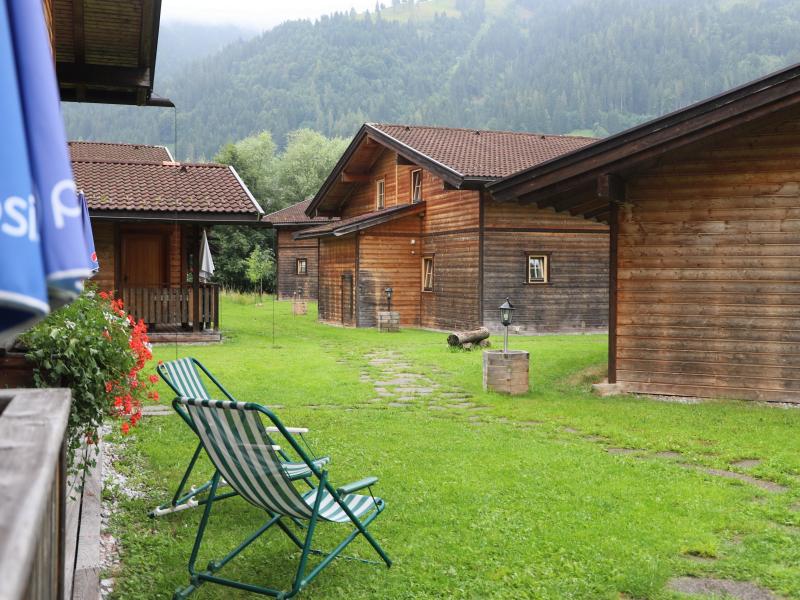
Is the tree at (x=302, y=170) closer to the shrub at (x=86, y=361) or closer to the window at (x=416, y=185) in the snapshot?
the window at (x=416, y=185)

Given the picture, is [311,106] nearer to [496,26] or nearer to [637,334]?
[496,26]

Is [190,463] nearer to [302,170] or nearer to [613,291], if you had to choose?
[613,291]

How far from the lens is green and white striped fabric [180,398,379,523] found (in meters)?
3.89

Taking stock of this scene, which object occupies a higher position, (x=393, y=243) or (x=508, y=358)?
(x=393, y=243)

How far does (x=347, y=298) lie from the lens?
2455cm

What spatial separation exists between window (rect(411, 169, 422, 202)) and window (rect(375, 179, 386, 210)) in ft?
6.47

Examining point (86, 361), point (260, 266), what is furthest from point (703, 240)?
point (260, 266)

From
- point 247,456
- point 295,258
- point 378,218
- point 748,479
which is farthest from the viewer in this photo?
point 295,258

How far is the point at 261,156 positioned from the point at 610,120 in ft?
225

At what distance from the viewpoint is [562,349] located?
655 inches

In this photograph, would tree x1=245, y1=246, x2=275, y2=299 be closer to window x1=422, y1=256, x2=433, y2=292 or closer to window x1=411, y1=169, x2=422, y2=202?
window x1=411, y1=169, x2=422, y2=202

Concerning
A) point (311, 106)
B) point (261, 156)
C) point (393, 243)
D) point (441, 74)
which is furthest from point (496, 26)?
point (393, 243)

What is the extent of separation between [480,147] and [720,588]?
65.1ft

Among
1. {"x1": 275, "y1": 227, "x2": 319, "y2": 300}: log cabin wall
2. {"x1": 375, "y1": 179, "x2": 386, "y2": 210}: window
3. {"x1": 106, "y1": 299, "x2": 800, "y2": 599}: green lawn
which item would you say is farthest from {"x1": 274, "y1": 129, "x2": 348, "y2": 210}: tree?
{"x1": 106, "y1": 299, "x2": 800, "y2": 599}: green lawn
